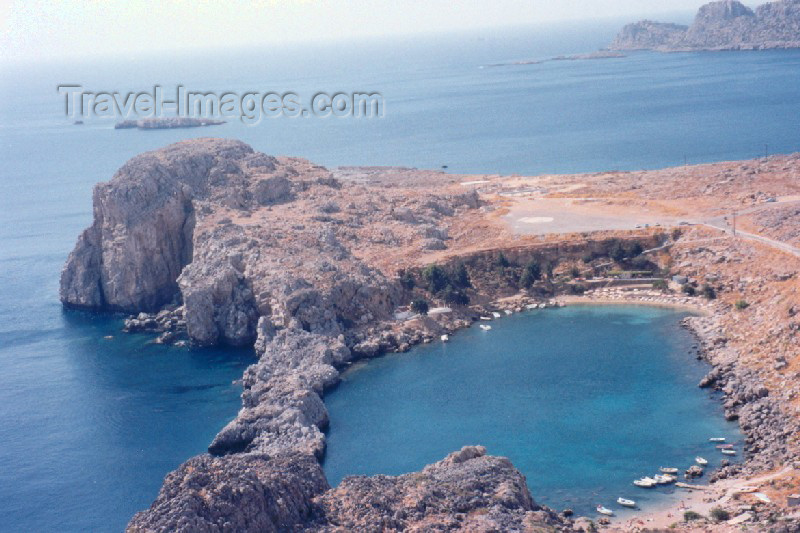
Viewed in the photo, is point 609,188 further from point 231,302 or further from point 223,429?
point 223,429

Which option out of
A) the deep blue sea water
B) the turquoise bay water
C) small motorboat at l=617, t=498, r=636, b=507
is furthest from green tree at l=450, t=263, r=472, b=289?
small motorboat at l=617, t=498, r=636, b=507

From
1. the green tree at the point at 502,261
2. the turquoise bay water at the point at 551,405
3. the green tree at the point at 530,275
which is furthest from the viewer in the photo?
the green tree at the point at 502,261

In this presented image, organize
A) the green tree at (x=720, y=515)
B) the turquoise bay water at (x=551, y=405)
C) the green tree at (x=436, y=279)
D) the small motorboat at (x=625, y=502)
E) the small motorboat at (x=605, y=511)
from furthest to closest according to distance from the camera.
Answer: the green tree at (x=436, y=279) → the turquoise bay water at (x=551, y=405) → the small motorboat at (x=625, y=502) → the small motorboat at (x=605, y=511) → the green tree at (x=720, y=515)

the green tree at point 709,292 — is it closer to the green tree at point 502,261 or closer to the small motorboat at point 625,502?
the green tree at point 502,261

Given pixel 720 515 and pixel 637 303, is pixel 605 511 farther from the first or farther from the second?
pixel 637 303

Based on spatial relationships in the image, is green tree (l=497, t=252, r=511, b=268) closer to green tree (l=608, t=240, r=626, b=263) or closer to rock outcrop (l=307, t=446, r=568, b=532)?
green tree (l=608, t=240, r=626, b=263)

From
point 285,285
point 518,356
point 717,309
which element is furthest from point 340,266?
point 717,309

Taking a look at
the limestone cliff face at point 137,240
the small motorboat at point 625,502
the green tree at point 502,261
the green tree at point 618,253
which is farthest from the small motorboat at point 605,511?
the limestone cliff face at point 137,240
